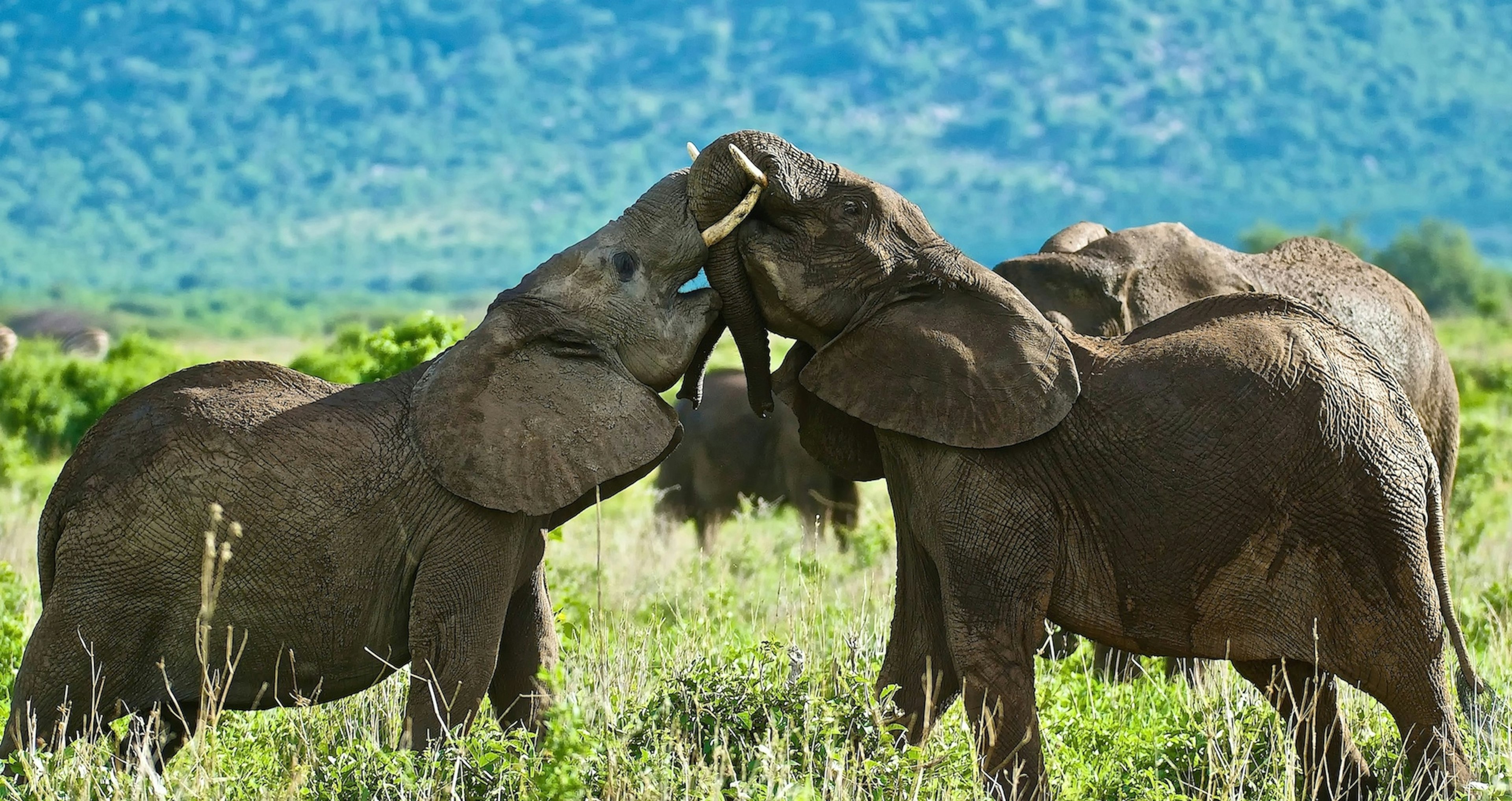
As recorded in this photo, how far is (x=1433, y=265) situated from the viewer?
102 meters

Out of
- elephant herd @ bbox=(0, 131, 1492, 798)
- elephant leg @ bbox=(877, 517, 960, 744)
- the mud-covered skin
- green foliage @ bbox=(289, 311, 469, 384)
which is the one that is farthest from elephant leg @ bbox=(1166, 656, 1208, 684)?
green foliage @ bbox=(289, 311, 469, 384)

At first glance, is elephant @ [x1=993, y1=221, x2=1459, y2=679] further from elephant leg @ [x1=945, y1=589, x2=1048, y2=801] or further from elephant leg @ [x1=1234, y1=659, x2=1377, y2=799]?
elephant leg @ [x1=945, y1=589, x2=1048, y2=801]

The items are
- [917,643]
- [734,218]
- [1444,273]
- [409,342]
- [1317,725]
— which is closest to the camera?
[734,218]

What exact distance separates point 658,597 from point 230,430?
4435 millimetres

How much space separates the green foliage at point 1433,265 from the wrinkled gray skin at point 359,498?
86.8 metres

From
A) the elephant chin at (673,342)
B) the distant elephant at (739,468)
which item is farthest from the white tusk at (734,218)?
the distant elephant at (739,468)

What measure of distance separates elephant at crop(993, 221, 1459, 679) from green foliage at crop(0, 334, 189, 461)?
16.5m

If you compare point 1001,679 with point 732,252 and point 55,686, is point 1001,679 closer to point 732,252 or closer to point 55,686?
point 732,252

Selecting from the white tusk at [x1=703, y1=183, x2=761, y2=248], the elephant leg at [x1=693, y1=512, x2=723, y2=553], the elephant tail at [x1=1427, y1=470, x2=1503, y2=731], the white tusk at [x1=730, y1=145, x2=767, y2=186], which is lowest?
the elephant leg at [x1=693, y1=512, x2=723, y2=553]

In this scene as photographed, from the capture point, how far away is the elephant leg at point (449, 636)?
20.0 feet

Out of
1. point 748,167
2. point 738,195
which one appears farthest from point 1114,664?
point 748,167

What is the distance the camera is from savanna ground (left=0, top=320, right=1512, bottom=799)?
17.2ft

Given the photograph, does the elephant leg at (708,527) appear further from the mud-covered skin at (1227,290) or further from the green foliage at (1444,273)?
the green foliage at (1444,273)

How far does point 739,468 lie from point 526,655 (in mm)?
8871
